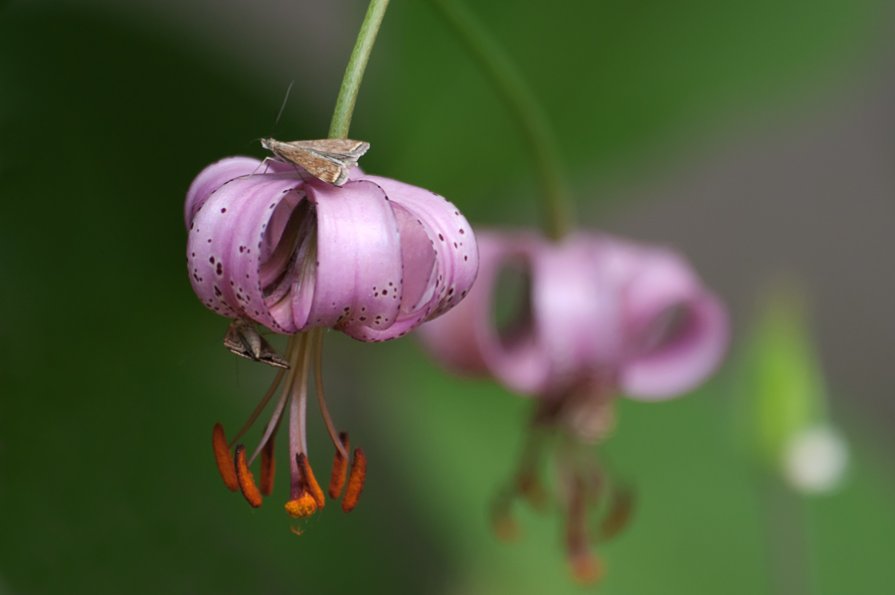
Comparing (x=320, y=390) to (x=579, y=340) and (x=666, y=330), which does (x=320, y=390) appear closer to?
(x=579, y=340)

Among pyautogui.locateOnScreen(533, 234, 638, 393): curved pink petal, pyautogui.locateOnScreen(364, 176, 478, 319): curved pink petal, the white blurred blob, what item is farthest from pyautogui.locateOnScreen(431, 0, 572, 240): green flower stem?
the white blurred blob

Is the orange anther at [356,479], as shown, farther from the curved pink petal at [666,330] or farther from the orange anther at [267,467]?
the curved pink petal at [666,330]

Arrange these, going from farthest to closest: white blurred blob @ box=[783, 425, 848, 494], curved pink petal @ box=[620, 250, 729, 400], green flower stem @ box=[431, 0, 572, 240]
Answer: white blurred blob @ box=[783, 425, 848, 494] → curved pink petal @ box=[620, 250, 729, 400] → green flower stem @ box=[431, 0, 572, 240]

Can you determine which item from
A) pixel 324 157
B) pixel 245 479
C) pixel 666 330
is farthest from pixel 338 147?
pixel 666 330

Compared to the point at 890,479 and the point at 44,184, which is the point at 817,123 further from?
the point at 44,184

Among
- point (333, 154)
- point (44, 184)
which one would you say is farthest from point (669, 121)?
point (333, 154)

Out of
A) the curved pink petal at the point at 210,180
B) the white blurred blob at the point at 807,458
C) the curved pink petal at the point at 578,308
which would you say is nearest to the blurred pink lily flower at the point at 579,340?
the curved pink petal at the point at 578,308

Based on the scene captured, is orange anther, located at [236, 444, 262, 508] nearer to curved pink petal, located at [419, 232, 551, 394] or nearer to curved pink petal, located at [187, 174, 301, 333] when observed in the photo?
Answer: curved pink petal, located at [187, 174, 301, 333]
